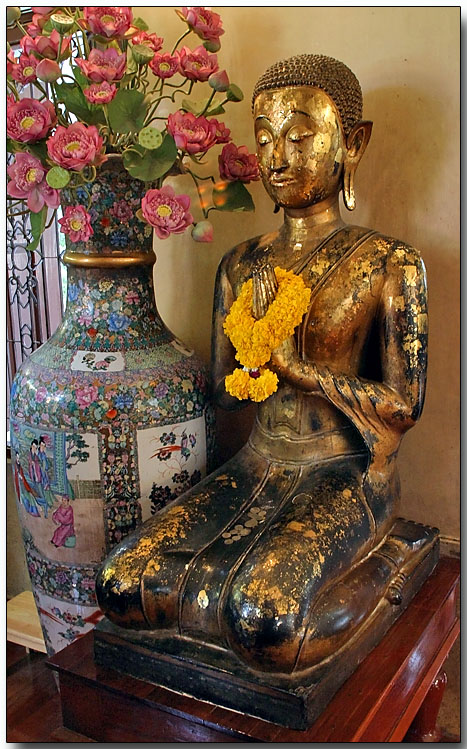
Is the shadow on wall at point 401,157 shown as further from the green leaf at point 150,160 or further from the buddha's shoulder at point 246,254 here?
the green leaf at point 150,160

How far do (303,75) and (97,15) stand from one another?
36cm

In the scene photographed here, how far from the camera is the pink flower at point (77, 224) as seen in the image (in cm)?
124

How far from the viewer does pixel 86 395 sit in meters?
1.27

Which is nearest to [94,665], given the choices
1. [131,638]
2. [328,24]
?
[131,638]

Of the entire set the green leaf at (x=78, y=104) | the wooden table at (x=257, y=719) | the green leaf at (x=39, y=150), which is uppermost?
the green leaf at (x=78, y=104)

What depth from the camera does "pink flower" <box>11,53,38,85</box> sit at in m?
1.25

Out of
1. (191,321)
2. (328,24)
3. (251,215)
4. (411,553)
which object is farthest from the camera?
(191,321)

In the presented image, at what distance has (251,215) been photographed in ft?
5.28

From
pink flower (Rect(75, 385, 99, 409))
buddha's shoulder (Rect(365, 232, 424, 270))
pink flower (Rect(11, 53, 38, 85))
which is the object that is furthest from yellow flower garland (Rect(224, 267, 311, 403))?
pink flower (Rect(11, 53, 38, 85))

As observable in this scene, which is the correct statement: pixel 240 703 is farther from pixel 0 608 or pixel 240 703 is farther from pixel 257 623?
pixel 0 608

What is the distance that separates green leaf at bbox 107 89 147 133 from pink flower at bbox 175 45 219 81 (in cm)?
13

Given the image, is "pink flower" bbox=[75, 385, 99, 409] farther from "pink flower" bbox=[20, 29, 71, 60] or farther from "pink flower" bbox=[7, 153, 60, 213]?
"pink flower" bbox=[20, 29, 71, 60]

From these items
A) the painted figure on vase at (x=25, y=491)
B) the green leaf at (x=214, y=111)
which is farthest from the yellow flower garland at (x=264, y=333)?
the painted figure on vase at (x=25, y=491)

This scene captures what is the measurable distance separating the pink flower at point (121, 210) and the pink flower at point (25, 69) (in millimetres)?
261
